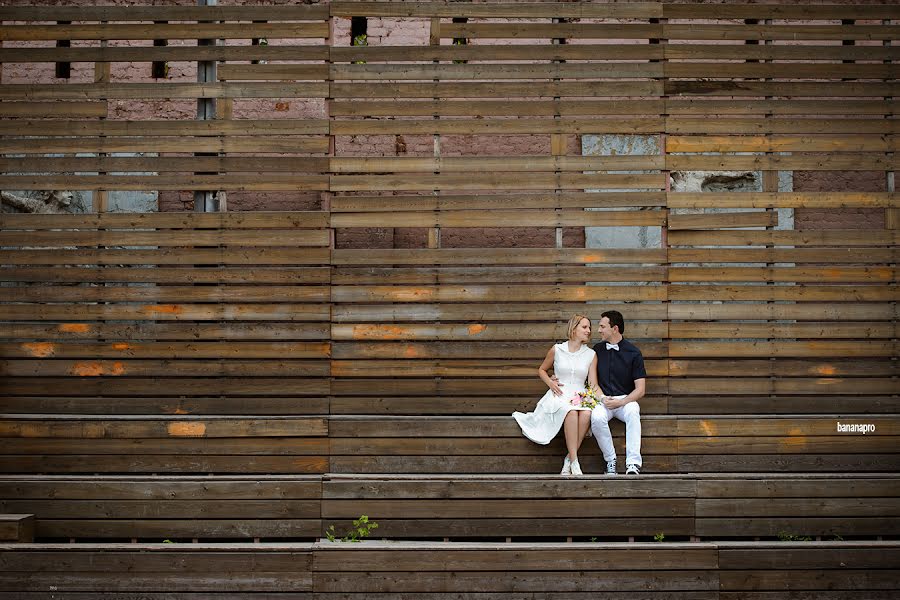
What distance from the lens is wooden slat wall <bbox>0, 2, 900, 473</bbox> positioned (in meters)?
8.07

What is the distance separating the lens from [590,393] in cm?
743

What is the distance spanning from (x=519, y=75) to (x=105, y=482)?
202 inches

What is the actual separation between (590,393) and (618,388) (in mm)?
271

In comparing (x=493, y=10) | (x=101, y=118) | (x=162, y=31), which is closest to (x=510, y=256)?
(x=493, y=10)

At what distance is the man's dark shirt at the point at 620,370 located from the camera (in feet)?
24.6

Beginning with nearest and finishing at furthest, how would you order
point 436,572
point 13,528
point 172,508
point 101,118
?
point 436,572 < point 13,528 < point 172,508 < point 101,118

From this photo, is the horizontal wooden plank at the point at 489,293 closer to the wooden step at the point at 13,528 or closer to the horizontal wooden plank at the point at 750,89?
Result: the horizontal wooden plank at the point at 750,89

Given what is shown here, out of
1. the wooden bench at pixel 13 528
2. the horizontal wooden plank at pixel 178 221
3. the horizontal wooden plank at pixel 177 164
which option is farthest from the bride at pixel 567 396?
the wooden bench at pixel 13 528

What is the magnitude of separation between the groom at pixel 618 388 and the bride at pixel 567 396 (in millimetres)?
108

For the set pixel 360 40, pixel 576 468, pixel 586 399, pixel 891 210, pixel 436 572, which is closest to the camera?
pixel 436 572

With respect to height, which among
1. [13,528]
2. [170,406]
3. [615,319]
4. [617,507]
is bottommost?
[13,528]

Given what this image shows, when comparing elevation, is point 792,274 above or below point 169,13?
below

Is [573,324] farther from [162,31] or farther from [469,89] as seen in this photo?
[162,31]

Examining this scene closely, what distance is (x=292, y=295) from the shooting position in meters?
8.12
